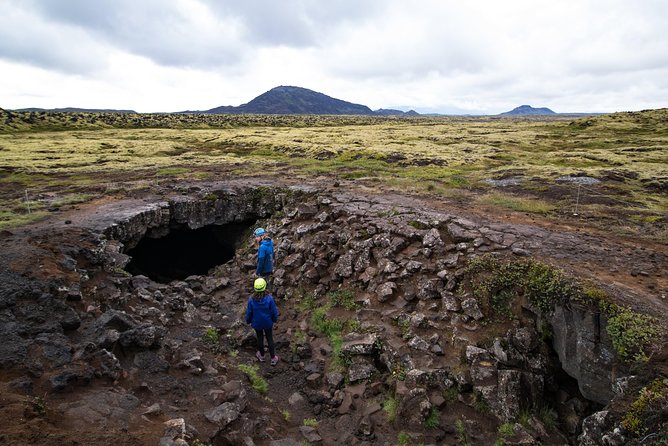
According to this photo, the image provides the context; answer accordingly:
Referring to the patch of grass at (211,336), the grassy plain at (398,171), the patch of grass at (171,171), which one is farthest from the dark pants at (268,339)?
the patch of grass at (171,171)

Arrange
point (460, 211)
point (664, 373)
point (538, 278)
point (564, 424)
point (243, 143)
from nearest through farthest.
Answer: point (664, 373) → point (564, 424) → point (538, 278) → point (460, 211) → point (243, 143)

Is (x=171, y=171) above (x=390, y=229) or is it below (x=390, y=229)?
above

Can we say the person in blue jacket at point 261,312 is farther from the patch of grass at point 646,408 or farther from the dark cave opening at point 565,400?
the patch of grass at point 646,408

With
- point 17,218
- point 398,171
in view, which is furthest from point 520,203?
point 17,218

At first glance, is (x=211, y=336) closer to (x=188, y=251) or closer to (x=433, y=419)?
(x=433, y=419)

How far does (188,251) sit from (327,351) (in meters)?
17.4

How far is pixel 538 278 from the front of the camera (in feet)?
39.1

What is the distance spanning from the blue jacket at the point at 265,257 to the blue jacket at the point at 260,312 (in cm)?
415

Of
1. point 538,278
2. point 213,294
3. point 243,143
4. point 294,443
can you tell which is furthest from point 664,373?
point 243,143

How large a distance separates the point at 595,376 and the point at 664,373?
1.65m

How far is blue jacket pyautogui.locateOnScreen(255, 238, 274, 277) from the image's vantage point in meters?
16.8

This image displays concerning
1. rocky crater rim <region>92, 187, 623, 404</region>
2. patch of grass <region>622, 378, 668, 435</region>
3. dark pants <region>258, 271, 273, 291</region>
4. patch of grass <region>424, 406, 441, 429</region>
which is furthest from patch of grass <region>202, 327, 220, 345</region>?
patch of grass <region>622, 378, 668, 435</region>

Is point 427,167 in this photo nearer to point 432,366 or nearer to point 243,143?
point 432,366

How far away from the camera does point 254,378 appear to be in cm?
1187
